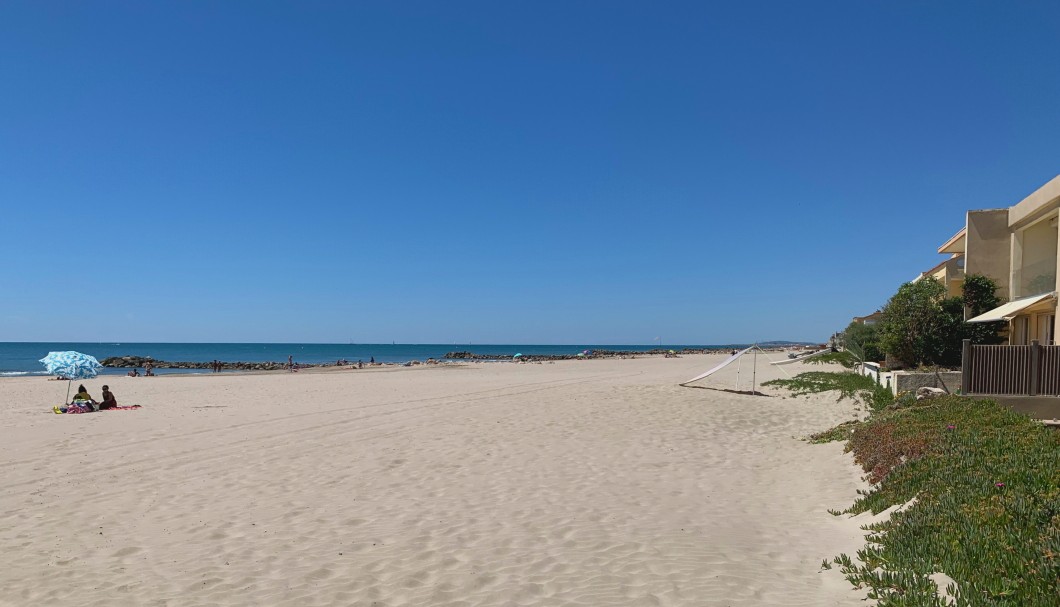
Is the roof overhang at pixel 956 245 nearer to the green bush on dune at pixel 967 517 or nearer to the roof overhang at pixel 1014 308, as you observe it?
the roof overhang at pixel 1014 308

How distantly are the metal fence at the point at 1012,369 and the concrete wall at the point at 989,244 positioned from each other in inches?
514

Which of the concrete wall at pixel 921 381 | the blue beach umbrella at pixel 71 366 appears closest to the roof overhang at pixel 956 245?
the concrete wall at pixel 921 381

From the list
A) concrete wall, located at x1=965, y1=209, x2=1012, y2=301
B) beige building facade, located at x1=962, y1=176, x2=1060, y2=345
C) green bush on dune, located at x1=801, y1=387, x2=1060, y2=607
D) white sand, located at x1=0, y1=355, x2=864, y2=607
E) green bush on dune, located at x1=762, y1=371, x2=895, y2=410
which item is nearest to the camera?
green bush on dune, located at x1=801, y1=387, x2=1060, y2=607

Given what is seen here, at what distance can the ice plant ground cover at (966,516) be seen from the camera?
152 inches

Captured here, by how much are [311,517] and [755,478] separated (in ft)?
20.0

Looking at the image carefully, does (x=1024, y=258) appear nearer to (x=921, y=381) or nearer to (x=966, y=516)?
(x=921, y=381)

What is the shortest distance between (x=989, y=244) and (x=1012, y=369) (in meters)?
13.8

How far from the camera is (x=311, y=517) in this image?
280 inches

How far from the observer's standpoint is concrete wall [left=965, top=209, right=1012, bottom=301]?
22.5 metres

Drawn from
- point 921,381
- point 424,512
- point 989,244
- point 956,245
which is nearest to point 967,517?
point 424,512

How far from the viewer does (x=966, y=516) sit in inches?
197

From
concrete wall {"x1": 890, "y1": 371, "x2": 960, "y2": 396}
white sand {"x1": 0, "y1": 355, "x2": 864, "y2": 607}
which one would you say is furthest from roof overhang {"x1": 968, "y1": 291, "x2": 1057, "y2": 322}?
white sand {"x1": 0, "y1": 355, "x2": 864, "y2": 607}

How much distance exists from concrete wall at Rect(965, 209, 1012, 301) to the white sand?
12441 mm

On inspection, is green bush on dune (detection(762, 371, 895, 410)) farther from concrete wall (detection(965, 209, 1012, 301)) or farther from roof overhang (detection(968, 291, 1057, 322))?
concrete wall (detection(965, 209, 1012, 301))
